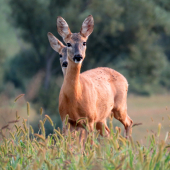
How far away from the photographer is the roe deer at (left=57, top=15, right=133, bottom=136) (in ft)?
21.7

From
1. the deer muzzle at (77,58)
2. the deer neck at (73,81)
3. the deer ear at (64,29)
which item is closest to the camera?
the deer muzzle at (77,58)

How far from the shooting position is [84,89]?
270 inches

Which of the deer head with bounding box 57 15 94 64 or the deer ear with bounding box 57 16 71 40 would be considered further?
the deer ear with bounding box 57 16 71 40

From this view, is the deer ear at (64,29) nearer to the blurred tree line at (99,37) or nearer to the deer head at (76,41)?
the deer head at (76,41)

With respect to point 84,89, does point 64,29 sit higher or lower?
higher

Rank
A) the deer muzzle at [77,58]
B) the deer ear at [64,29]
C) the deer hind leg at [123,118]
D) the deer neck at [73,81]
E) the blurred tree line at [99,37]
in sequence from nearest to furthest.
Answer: the deer muzzle at [77,58], the deer neck at [73,81], the deer ear at [64,29], the deer hind leg at [123,118], the blurred tree line at [99,37]

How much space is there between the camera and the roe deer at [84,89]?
660 centimetres

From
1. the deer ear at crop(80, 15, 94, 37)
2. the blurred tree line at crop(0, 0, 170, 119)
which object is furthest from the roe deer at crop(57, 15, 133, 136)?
the blurred tree line at crop(0, 0, 170, 119)

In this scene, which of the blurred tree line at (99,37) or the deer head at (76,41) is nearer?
the deer head at (76,41)

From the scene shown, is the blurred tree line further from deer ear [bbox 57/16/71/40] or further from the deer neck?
the deer neck

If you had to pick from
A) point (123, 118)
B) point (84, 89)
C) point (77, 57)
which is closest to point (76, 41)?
point (77, 57)

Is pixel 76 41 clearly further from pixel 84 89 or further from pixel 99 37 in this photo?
pixel 99 37

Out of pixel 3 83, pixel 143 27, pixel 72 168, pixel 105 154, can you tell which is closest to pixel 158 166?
pixel 105 154

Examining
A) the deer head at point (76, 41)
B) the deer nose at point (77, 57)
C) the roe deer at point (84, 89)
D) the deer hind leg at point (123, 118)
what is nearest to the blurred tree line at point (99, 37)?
the deer hind leg at point (123, 118)
